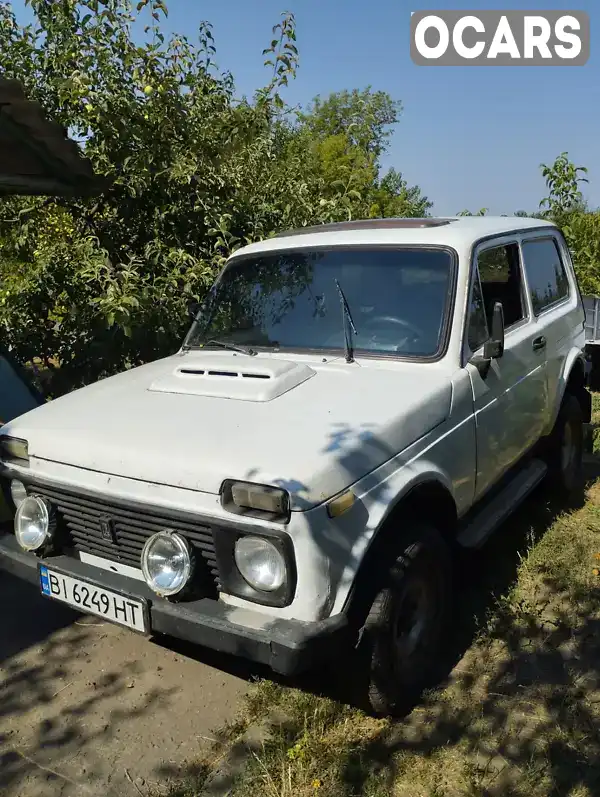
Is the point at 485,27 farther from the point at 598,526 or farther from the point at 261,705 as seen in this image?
the point at 261,705

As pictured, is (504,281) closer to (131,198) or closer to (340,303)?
(340,303)

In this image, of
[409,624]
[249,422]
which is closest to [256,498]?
[249,422]

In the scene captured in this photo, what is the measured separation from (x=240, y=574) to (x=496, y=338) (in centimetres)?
178

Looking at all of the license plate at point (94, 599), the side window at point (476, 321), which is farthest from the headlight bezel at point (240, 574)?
the side window at point (476, 321)

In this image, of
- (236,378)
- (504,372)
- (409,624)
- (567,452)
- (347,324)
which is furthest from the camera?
(567,452)

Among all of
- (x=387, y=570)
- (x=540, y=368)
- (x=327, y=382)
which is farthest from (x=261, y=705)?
(x=540, y=368)

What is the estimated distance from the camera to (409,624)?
2.84 meters

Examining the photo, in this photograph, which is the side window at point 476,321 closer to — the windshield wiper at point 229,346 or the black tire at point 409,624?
the black tire at point 409,624

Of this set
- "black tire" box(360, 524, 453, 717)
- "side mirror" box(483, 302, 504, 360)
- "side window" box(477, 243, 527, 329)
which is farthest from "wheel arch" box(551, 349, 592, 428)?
"black tire" box(360, 524, 453, 717)

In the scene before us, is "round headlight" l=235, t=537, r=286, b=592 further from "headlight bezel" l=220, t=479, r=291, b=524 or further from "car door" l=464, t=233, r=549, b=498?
"car door" l=464, t=233, r=549, b=498

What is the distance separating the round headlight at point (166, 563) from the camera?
2416 millimetres

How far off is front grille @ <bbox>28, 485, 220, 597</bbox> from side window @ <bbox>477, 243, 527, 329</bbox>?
6.66 feet

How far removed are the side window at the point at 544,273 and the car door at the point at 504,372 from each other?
0.58ft

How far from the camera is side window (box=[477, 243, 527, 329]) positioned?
3623mm
